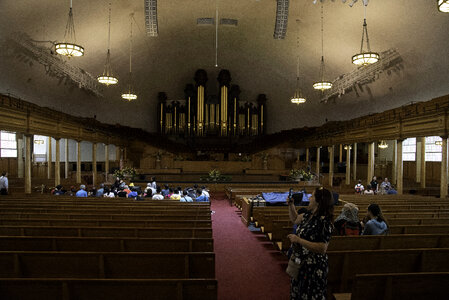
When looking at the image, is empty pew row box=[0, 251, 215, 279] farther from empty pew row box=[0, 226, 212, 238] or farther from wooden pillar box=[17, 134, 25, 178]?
wooden pillar box=[17, 134, 25, 178]

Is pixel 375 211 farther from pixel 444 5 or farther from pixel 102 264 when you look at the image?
pixel 444 5

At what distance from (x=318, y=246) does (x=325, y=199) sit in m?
0.38

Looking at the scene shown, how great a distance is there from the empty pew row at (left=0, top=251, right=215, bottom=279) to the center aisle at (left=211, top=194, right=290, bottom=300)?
936 mm

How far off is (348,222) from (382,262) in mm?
665

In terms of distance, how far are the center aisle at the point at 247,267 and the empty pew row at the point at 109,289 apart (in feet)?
5.51

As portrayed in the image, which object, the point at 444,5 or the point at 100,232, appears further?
the point at 444,5

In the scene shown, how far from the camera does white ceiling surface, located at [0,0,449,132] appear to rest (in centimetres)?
1101

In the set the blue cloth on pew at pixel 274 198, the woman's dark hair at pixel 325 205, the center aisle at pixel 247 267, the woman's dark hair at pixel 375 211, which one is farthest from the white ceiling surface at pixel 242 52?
the woman's dark hair at pixel 325 205

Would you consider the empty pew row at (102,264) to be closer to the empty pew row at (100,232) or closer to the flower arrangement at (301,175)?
the empty pew row at (100,232)

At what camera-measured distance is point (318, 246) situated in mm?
2449

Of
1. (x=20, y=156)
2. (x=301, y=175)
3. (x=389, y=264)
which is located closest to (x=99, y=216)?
(x=389, y=264)

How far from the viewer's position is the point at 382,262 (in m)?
3.35

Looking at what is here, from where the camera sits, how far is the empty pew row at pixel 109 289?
221 centimetres

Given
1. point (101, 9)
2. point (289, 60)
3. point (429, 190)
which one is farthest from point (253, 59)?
point (429, 190)
